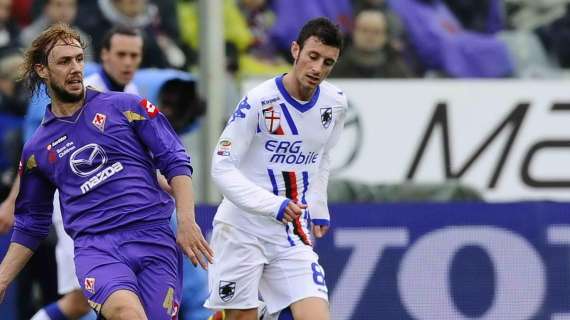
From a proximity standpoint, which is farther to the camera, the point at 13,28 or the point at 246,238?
the point at 13,28

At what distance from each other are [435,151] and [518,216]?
2.02m

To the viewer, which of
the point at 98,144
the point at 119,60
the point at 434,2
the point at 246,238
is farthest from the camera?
the point at 434,2

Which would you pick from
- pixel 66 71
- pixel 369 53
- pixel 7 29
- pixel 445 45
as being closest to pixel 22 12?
pixel 7 29

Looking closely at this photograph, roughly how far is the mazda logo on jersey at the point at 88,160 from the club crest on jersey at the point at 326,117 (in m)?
1.58

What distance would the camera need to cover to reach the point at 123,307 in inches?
251

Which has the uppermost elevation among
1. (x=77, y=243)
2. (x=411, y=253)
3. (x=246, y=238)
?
(x=77, y=243)

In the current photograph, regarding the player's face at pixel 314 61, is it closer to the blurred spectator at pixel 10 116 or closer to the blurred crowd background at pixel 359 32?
the blurred spectator at pixel 10 116

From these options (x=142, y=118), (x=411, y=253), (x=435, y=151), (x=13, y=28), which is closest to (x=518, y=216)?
(x=411, y=253)

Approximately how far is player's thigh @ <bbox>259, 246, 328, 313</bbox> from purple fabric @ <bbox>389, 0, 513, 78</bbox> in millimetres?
4804

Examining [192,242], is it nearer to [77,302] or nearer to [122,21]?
[77,302]

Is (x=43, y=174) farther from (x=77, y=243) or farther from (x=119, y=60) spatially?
(x=119, y=60)

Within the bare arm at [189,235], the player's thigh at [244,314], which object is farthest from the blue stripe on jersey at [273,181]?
the bare arm at [189,235]

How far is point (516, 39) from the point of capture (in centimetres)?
1274

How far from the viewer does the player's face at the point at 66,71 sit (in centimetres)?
668
